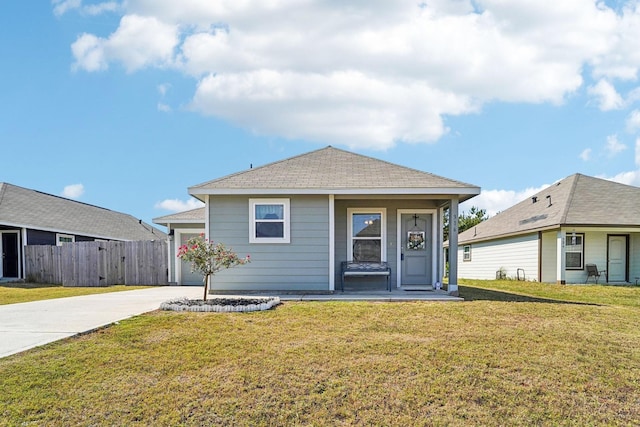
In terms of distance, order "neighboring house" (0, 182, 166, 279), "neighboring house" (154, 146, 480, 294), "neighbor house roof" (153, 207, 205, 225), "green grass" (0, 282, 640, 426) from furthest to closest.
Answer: "neighboring house" (0, 182, 166, 279) < "neighbor house roof" (153, 207, 205, 225) < "neighboring house" (154, 146, 480, 294) < "green grass" (0, 282, 640, 426)

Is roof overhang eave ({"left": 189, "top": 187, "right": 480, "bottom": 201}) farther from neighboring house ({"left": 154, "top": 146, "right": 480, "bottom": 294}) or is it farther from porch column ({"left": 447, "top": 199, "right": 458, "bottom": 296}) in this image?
porch column ({"left": 447, "top": 199, "right": 458, "bottom": 296})

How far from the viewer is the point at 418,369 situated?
14.1 feet

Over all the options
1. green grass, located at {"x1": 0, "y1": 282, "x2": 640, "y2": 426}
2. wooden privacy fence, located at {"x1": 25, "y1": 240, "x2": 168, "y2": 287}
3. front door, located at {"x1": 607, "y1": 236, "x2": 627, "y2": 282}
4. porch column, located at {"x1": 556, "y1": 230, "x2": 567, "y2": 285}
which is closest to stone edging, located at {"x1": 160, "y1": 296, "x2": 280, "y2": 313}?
green grass, located at {"x1": 0, "y1": 282, "x2": 640, "y2": 426}

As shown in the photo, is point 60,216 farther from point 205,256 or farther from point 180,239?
point 205,256

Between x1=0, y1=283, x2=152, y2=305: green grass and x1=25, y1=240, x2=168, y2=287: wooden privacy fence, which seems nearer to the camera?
x1=0, y1=283, x2=152, y2=305: green grass

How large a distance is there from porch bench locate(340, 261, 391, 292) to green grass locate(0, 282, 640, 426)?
376 centimetres

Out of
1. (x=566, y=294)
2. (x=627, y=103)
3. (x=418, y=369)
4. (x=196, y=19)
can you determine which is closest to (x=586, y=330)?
(x=418, y=369)

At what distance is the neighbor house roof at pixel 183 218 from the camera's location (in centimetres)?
1403

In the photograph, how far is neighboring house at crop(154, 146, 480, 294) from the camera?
977 cm

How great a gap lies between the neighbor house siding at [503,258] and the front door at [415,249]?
25.2ft

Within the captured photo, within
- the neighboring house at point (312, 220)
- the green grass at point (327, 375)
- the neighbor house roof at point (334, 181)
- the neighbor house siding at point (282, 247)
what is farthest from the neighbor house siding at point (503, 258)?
the green grass at point (327, 375)

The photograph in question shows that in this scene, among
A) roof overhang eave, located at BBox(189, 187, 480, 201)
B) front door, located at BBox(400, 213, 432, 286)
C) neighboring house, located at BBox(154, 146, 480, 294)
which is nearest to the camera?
roof overhang eave, located at BBox(189, 187, 480, 201)

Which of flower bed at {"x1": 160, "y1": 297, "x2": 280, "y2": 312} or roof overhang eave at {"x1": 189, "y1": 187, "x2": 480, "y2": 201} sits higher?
roof overhang eave at {"x1": 189, "y1": 187, "x2": 480, "y2": 201}

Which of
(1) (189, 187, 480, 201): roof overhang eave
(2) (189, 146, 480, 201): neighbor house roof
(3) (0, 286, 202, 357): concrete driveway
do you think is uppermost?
(2) (189, 146, 480, 201): neighbor house roof
